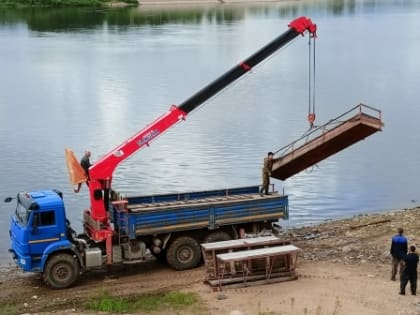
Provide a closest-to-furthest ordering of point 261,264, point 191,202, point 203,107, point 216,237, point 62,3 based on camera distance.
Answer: point 261,264 → point 216,237 → point 191,202 → point 203,107 → point 62,3

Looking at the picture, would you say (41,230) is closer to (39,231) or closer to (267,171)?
(39,231)

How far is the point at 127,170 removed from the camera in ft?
101

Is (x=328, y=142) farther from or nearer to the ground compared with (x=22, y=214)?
farther from the ground

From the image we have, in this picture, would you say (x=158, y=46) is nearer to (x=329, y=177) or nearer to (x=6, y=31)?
(x=6, y=31)

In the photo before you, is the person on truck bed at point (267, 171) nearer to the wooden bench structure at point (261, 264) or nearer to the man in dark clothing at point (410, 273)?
the wooden bench structure at point (261, 264)

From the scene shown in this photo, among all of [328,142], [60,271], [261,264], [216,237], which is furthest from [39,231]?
→ [328,142]

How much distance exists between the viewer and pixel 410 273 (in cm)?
1493

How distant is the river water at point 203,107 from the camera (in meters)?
28.9

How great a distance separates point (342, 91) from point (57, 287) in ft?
113

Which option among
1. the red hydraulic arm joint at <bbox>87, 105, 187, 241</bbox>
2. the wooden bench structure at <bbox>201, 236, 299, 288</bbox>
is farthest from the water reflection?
the wooden bench structure at <bbox>201, 236, 299, 288</bbox>

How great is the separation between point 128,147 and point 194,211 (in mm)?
2316

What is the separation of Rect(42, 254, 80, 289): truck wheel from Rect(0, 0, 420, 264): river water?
4425 millimetres

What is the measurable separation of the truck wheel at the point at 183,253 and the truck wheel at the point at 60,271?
242cm

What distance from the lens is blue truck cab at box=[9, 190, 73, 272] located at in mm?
16359
